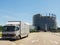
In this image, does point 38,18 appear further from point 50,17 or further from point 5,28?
point 5,28

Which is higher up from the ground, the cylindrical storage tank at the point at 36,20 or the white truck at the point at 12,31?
the cylindrical storage tank at the point at 36,20

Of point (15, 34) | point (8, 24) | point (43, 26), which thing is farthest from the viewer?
point (43, 26)

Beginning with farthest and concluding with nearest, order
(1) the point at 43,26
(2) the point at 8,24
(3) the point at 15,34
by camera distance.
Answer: (1) the point at 43,26 < (2) the point at 8,24 < (3) the point at 15,34

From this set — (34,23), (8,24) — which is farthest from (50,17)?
(8,24)

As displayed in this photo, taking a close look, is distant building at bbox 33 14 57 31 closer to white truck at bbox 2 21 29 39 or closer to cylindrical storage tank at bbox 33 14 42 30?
cylindrical storage tank at bbox 33 14 42 30

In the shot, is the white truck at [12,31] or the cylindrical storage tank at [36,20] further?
the cylindrical storage tank at [36,20]

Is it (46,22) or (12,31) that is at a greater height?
(46,22)

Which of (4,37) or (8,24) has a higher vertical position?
(8,24)

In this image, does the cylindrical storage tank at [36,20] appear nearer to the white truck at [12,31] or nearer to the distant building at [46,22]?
the distant building at [46,22]

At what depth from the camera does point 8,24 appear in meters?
30.8

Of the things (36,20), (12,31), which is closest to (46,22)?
(36,20)

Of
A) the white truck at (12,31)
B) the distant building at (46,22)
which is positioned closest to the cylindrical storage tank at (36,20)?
the distant building at (46,22)

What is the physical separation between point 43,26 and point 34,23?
9832 millimetres

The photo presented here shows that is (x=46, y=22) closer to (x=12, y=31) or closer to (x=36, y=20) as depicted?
(x=36, y=20)
